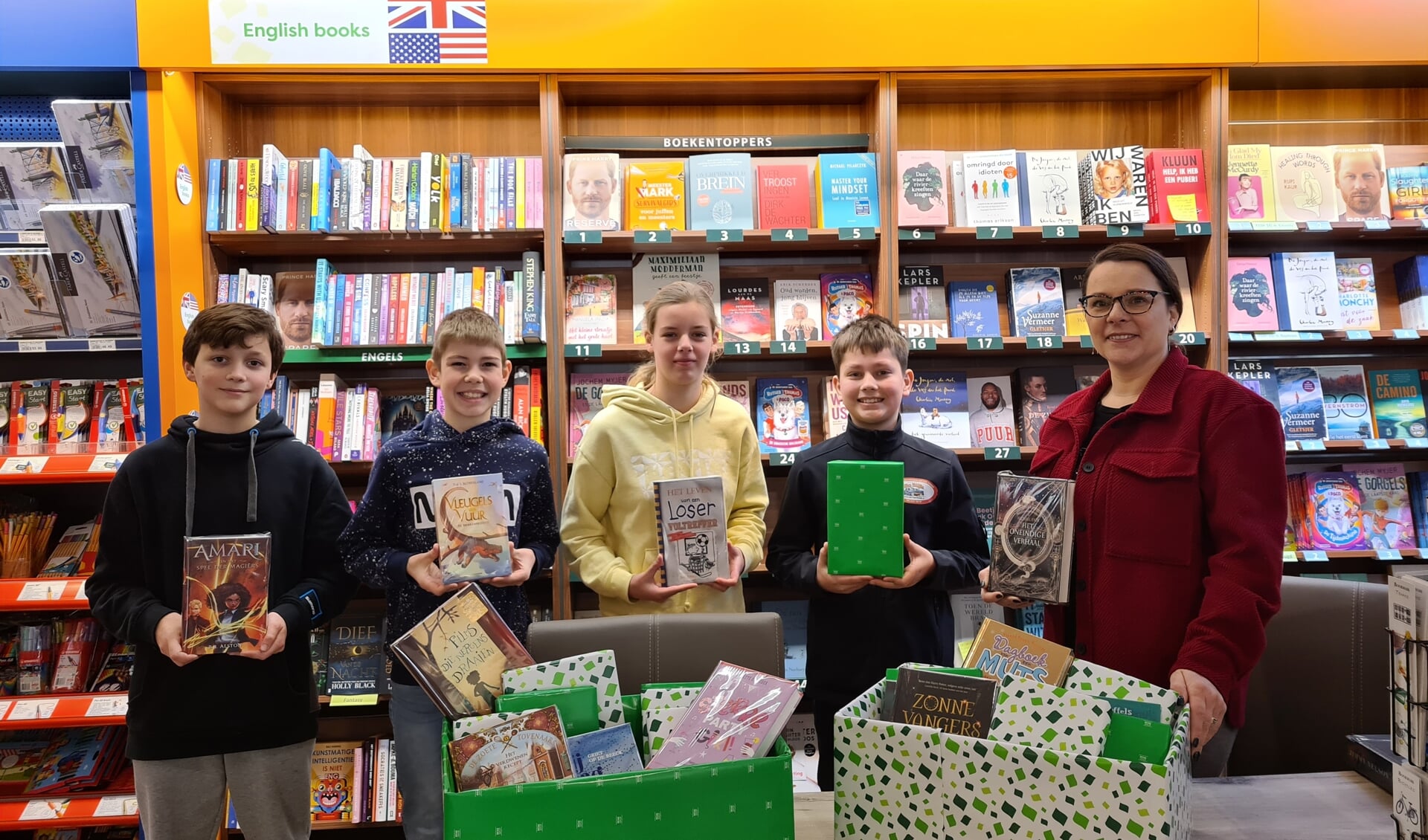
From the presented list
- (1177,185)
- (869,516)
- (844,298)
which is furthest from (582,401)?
(1177,185)

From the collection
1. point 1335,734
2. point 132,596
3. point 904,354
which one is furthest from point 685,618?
point 1335,734

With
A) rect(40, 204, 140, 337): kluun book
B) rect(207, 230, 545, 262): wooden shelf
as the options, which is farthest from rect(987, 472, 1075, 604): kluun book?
rect(40, 204, 140, 337): kluun book

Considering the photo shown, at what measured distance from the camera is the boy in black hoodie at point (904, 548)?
207 cm

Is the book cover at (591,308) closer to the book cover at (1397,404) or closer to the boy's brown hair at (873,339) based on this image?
the boy's brown hair at (873,339)

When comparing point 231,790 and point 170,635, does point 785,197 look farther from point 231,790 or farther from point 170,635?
point 231,790

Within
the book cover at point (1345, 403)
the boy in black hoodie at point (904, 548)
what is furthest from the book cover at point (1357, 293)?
the boy in black hoodie at point (904, 548)

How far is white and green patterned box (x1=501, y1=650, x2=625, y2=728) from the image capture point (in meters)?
1.09

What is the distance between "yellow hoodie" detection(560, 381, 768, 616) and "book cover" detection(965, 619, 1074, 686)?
969 millimetres

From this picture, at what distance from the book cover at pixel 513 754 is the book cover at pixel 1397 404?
3.76m

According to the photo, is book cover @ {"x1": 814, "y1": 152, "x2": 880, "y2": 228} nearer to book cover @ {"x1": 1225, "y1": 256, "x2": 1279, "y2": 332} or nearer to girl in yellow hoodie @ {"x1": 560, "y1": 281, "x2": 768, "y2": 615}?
girl in yellow hoodie @ {"x1": 560, "y1": 281, "x2": 768, "y2": 615}

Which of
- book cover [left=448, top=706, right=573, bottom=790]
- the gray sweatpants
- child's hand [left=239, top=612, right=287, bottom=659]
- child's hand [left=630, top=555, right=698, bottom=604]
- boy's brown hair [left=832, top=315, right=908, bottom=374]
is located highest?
boy's brown hair [left=832, top=315, right=908, bottom=374]

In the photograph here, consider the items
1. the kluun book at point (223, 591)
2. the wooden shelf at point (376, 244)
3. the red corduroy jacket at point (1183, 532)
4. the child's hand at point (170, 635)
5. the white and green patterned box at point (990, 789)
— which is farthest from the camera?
the wooden shelf at point (376, 244)

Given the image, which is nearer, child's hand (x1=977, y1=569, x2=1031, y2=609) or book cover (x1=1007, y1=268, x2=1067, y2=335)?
child's hand (x1=977, y1=569, x2=1031, y2=609)

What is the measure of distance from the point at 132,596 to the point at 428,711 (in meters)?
0.71
